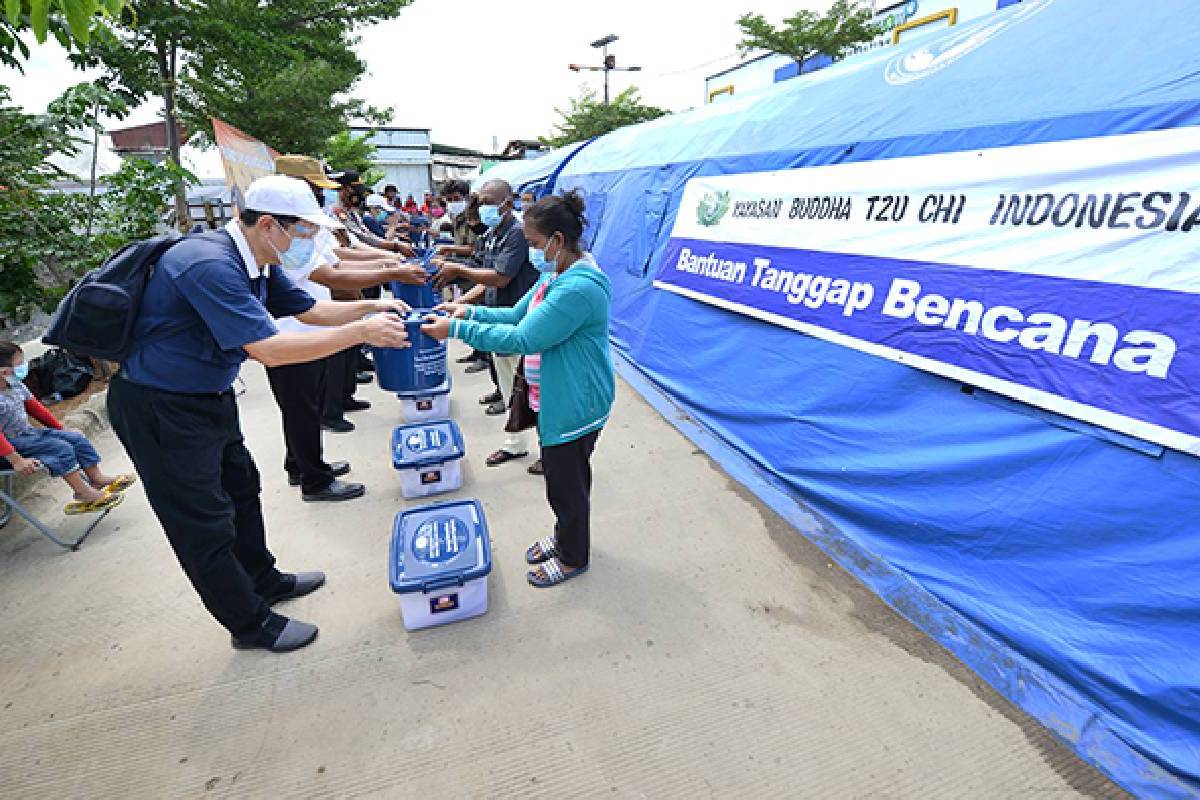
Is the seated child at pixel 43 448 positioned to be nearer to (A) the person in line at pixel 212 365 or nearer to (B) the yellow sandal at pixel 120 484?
(B) the yellow sandal at pixel 120 484

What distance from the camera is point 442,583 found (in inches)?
87.5

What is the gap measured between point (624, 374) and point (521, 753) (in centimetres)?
398

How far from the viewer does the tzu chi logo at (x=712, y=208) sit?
14.0 feet

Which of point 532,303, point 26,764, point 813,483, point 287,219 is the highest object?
point 287,219

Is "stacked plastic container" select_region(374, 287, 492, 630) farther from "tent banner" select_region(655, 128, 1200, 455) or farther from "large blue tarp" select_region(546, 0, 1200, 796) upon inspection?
"tent banner" select_region(655, 128, 1200, 455)

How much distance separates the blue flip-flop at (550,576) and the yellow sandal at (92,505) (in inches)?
104

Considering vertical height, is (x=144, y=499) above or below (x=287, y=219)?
below

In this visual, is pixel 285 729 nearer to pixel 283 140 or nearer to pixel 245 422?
pixel 245 422

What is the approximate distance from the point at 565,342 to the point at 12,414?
10.3ft

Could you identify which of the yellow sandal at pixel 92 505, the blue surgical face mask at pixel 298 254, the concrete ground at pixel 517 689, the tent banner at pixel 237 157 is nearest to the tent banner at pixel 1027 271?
the concrete ground at pixel 517 689

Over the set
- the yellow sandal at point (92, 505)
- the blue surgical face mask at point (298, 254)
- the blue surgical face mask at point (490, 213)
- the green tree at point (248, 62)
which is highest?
the green tree at point (248, 62)

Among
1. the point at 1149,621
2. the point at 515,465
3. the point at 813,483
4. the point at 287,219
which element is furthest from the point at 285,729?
the point at 1149,621

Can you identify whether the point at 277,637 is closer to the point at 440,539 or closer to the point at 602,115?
the point at 440,539

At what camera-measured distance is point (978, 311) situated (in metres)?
2.44
